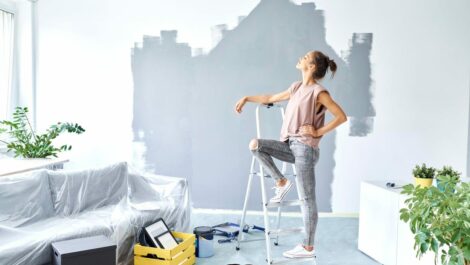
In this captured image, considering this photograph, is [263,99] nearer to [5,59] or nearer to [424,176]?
[424,176]

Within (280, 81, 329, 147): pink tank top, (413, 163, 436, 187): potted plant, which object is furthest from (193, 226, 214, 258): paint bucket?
(413, 163, 436, 187): potted plant

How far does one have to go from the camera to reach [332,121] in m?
2.67

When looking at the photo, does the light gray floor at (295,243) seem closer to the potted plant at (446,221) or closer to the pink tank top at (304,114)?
the pink tank top at (304,114)

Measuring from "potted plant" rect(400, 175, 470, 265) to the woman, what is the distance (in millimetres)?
836

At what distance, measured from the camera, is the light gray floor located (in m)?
3.04

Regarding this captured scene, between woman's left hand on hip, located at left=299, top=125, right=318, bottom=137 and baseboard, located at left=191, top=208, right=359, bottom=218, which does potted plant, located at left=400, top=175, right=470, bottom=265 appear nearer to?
woman's left hand on hip, located at left=299, top=125, right=318, bottom=137

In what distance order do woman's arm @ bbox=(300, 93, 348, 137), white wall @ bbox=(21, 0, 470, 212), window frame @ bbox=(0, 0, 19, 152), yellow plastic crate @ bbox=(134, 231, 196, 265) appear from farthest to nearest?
1. window frame @ bbox=(0, 0, 19, 152)
2. white wall @ bbox=(21, 0, 470, 212)
3. woman's arm @ bbox=(300, 93, 348, 137)
4. yellow plastic crate @ bbox=(134, 231, 196, 265)

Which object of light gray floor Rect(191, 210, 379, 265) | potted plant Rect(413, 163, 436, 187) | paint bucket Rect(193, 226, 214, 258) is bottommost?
light gray floor Rect(191, 210, 379, 265)

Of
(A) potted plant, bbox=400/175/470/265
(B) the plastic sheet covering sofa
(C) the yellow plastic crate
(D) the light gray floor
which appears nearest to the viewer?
(A) potted plant, bbox=400/175/470/265

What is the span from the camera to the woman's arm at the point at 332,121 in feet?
8.70

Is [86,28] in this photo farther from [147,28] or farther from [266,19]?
[266,19]

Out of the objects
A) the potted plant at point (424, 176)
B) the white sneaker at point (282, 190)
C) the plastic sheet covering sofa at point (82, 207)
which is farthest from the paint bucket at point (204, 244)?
the potted plant at point (424, 176)

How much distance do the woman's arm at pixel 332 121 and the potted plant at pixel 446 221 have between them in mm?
822

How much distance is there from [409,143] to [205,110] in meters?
2.11
